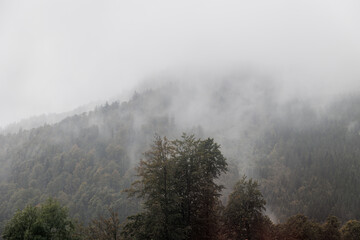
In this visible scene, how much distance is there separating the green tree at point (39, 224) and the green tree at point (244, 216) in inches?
681

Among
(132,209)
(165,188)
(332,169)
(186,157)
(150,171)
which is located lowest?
(165,188)

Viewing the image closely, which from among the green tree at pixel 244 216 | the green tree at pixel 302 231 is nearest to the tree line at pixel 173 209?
the green tree at pixel 244 216

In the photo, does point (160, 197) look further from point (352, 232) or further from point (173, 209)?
point (352, 232)

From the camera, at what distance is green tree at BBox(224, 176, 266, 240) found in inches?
1099

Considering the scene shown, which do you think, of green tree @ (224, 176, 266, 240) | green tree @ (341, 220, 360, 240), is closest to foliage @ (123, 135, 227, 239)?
green tree @ (224, 176, 266, 240)

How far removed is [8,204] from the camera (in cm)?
14338

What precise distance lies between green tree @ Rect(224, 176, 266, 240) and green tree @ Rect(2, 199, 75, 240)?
56.7 ft

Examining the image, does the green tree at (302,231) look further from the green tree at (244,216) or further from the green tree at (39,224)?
the green tree at (39,224)

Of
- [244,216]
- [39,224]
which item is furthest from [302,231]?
[39,224]

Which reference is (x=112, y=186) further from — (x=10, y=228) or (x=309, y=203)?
(x=10, y=228)

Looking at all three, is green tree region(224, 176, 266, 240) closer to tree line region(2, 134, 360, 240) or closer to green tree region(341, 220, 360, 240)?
tree line region(2, 134, 360, 240)

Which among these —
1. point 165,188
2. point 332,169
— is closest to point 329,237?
point 165,188

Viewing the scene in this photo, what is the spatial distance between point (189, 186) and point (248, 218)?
8556 mm

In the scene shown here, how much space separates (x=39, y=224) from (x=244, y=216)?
2076cm
